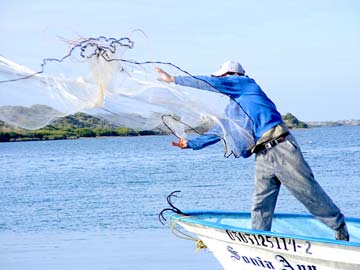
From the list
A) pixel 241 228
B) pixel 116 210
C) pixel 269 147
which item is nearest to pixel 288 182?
pixel 269 147

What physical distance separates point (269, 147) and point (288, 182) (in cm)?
35

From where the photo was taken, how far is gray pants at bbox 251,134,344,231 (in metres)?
8.30

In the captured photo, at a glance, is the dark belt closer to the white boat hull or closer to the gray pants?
the gray pants

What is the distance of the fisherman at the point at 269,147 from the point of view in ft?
27.0

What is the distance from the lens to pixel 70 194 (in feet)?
87.2

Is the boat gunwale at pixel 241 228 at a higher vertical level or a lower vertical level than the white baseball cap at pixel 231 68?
lower

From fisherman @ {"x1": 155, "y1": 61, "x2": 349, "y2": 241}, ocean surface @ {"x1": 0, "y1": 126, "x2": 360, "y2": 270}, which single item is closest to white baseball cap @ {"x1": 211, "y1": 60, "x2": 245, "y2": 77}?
fisherman @ {"x1": 155, "y1": 61, "x2": 349, "y2": 241}

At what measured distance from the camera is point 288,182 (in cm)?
836

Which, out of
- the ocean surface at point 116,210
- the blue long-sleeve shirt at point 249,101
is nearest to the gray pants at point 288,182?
the blue long-sleeve shirt at point 249,101

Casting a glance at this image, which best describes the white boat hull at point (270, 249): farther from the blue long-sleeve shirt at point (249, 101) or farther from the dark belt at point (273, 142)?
the blue long-sleeve shirt at point (249, 101)

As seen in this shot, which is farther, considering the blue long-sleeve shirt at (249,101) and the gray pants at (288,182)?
the gray pants at (288,182)

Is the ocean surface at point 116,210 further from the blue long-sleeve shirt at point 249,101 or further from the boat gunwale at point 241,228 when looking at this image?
the blue long-sleeve shirt at point 249,101

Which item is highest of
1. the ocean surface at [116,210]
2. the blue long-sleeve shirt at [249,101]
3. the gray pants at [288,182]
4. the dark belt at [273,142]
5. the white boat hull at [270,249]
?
the blue long-sleeve shirt at [249,101]

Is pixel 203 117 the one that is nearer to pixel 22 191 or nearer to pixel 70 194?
pixel 70 194
